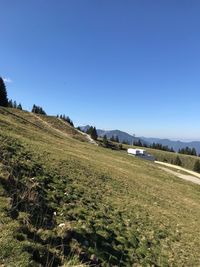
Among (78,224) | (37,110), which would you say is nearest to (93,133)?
(37,110)

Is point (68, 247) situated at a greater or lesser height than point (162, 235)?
greater

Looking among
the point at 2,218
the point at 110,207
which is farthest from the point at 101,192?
the point at 2,218

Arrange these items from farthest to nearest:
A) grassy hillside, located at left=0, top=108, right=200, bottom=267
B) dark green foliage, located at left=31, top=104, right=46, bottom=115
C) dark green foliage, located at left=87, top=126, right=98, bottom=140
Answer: dark green foliage, located at left=31, top=104, right=46, bottom=115 → dark green foliage, located at left=87, top=126, right=98, bottom=140 → grassy hillside, located at left=0, top=108, right=200, bottom=267

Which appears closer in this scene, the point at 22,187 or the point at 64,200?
the point at 22,187

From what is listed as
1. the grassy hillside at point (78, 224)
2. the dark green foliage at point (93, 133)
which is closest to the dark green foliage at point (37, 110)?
the dark green foliage at point (93, 133)

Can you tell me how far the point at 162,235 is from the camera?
14625 mm

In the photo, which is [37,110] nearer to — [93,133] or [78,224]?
[93,133]

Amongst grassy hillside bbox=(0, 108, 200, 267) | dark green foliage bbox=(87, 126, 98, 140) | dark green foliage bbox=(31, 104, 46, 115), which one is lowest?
grassy hillside bbox=(0, 108, 200, 267)

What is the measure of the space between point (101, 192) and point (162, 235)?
5.18 m

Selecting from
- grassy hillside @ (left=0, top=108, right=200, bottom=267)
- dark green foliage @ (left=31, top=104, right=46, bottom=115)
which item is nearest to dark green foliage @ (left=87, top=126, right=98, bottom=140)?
dark green foliage @ (left=31, top=104, right=46, bottom=115)

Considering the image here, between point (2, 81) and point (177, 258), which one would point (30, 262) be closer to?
point (177, 258)

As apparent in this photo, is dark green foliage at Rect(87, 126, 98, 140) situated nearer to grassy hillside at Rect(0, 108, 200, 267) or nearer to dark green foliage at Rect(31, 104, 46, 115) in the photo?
dark green foliage at Rect(31, 104, 46, 115)

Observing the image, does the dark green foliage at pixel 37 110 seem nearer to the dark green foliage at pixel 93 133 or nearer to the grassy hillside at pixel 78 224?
the dark green foliage at pixel 93 133

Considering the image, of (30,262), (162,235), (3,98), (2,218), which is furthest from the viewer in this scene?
(3,98)
